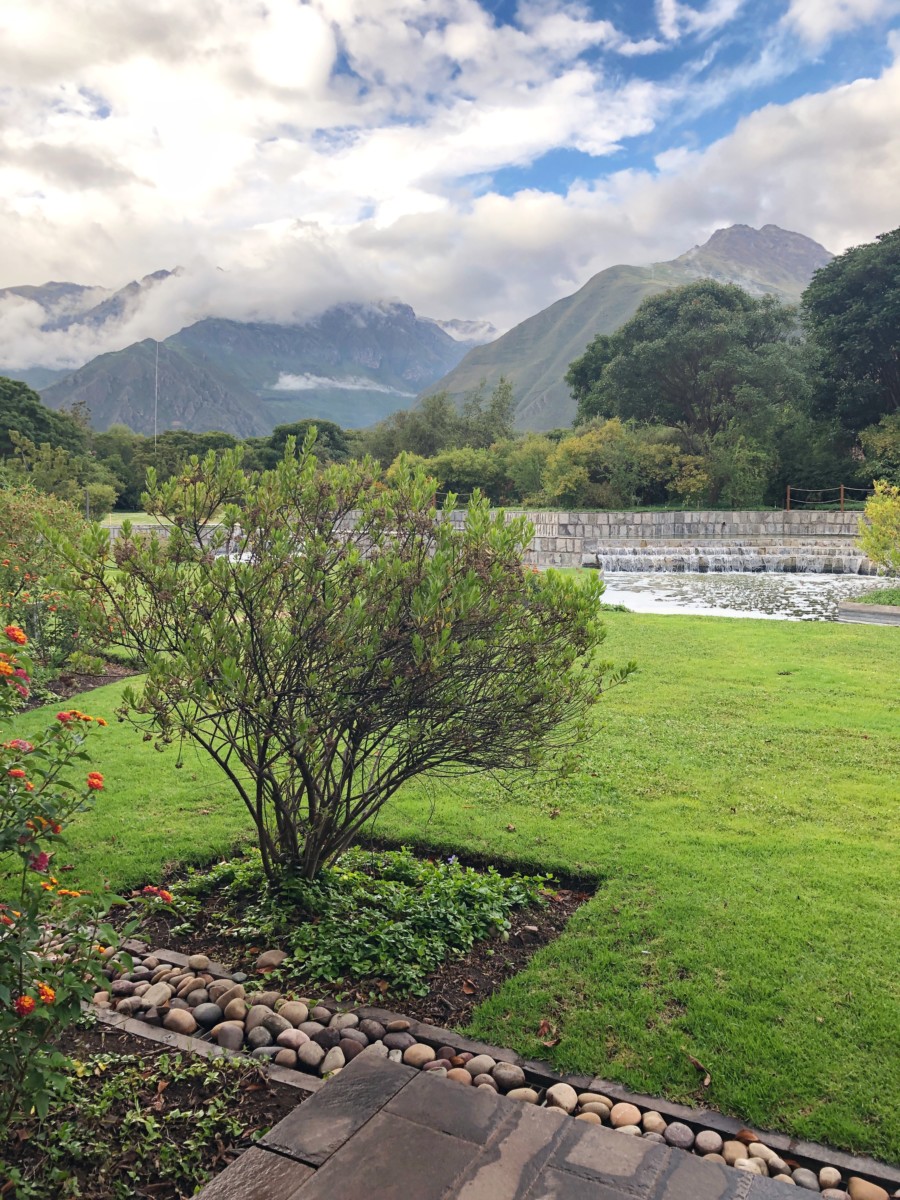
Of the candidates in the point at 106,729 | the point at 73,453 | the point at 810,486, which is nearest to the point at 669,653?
the point at 106,729

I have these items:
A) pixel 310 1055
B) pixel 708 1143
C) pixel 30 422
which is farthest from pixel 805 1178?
pixel 30 422

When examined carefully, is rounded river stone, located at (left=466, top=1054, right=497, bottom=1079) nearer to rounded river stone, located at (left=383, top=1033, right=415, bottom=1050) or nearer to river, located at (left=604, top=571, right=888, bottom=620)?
rounded river stone, located at (left=383, top=1033, right=415, bottom=1050)

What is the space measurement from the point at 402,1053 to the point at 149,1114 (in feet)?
2.58

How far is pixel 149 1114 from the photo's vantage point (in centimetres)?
223

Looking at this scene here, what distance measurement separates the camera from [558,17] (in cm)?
998

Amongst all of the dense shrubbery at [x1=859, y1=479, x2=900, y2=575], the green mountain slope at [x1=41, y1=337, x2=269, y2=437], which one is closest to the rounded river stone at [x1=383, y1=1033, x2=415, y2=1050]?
the dense shrubbery at [x1=859, y1=479, x2=900, y2=575]

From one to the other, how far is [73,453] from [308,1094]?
1676 inches

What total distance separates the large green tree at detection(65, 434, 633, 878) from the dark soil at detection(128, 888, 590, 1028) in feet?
2.30

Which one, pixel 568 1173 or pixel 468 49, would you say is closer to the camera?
pixel 568 1173

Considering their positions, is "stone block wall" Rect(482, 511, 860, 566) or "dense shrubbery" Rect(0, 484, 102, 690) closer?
"dense shrubbery" Rect(0, 484, 102, 690)

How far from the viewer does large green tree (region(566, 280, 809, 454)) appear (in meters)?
29.7

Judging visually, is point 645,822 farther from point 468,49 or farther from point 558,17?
point 558,17

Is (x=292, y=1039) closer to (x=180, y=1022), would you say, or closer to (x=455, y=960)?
(x=180, y=1022)

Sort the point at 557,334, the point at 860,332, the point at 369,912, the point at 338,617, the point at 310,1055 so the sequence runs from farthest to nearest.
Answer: the point at 557,334, the point at 860,332, the point at 369,912, the point at 338,617, the point at 310,1055
